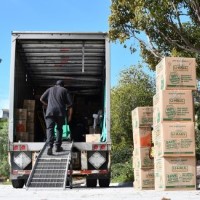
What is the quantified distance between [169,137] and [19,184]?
4400 millimetres

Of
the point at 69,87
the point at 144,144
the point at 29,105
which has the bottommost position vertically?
the point at 144,144

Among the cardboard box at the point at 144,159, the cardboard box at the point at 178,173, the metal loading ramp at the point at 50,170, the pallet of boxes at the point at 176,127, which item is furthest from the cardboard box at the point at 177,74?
the metal loading ramp at the point at 50,170

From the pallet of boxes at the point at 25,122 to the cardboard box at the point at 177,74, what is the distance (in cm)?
399

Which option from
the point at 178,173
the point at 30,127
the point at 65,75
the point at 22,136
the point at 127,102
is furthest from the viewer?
the point at 127,102

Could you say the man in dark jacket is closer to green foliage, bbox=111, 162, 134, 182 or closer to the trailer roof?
the trailer roof

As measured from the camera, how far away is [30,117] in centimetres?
1220

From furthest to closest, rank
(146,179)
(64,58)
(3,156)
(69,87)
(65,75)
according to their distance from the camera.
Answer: (3,156)
(69,87)
(65,75)
(64,58)
(146,179)

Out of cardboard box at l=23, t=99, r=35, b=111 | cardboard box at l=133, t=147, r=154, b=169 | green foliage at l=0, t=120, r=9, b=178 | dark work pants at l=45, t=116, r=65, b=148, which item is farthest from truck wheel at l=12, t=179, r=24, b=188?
green foliage at l=0, t=120, r=9, b=178

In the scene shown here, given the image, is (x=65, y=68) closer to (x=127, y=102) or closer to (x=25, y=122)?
(x=25, y=122)

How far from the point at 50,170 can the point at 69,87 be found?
15.0ft

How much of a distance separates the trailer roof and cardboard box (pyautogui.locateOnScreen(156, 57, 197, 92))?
112 inches

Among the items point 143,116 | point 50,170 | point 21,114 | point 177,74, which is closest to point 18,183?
point 21,114

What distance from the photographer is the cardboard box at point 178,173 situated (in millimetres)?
8594

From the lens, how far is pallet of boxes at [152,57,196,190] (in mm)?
8648
